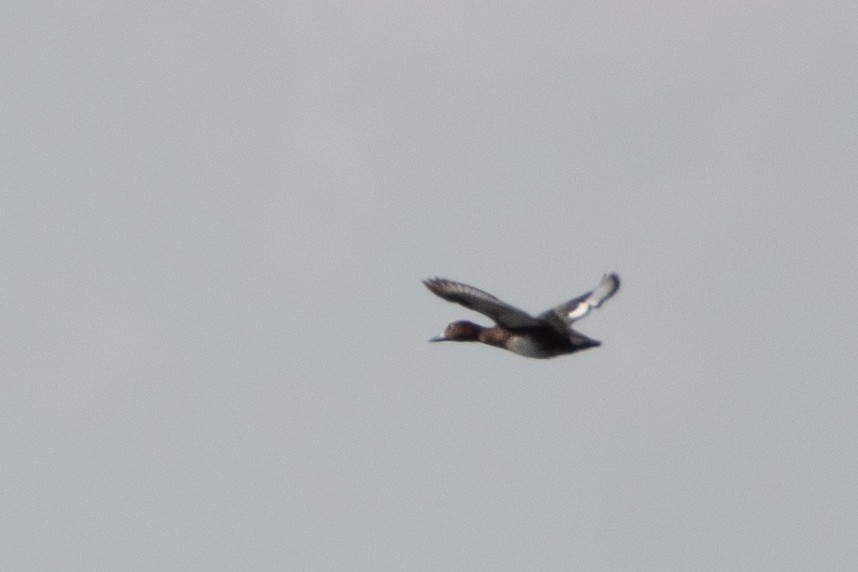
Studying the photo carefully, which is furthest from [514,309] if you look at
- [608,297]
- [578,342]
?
[608,297]

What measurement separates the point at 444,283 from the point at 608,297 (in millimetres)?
4298

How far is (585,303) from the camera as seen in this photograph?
39.9 metres

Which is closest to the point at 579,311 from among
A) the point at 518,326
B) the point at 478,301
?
the point at 518,326

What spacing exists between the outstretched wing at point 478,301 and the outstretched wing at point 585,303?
1.34 meters

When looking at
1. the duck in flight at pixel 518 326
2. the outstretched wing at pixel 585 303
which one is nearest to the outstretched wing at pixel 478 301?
the duck in flight at pixel 518 326

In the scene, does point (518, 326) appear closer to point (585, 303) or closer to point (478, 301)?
point (478, 301)

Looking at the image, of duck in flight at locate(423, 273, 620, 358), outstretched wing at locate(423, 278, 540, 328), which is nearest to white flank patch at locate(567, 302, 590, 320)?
duck in flight at locate(423, 273, 620, 358)

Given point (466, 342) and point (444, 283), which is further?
point (466, 342)

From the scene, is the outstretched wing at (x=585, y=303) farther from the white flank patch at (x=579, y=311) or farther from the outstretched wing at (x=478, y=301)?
the outstretched wing at (x=478, y=301)

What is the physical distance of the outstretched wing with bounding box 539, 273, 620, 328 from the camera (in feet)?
128

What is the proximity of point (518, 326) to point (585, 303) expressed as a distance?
2678mm

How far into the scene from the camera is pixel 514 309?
36.8m

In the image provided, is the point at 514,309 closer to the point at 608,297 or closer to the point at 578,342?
the point at 578,342

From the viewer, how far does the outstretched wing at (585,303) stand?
39062 mm
